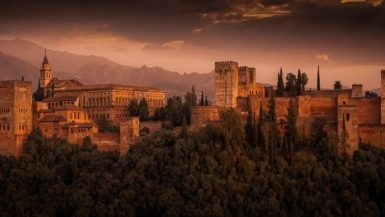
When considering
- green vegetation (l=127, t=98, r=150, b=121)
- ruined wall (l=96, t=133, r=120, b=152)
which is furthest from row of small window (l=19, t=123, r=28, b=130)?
green vegetation (l=127, t=98, r=150, b=121)

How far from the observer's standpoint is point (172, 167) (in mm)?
36938

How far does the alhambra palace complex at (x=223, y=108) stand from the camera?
38.7m

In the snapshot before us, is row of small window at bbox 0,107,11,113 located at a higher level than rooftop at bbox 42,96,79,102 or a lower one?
lower

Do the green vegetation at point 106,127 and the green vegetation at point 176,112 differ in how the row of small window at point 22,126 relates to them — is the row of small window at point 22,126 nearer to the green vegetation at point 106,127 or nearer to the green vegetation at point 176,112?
the green vegetation at point 106,127

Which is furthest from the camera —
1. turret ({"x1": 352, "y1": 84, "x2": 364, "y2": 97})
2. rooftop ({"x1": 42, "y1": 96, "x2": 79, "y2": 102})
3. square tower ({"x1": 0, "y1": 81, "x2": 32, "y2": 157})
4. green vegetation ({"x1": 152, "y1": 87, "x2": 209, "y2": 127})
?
rooftop ({"x1": 42, "y1": 96, "x2": 79, "y2": 102})

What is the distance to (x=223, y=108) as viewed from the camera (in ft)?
143

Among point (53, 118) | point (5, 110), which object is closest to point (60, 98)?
point (53, 118)

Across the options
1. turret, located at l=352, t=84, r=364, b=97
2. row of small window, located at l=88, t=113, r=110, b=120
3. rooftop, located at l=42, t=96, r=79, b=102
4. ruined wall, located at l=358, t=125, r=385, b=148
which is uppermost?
turret, located at l=352, t=84, r=364, b=97

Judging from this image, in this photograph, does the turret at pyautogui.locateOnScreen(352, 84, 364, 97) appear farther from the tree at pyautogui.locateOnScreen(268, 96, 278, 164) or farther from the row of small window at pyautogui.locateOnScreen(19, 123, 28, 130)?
the row of small window at pyautogui.locateOnScreen(19, 123, 28, 130)

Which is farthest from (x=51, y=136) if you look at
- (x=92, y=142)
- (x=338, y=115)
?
(x=338, y=115)

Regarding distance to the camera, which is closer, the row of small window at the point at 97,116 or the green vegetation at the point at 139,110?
the green vegetation at the point at 139,110

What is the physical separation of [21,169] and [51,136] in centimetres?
443

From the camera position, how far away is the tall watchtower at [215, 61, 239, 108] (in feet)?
151

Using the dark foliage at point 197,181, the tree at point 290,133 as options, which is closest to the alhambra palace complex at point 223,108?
the tree at point 290,133
